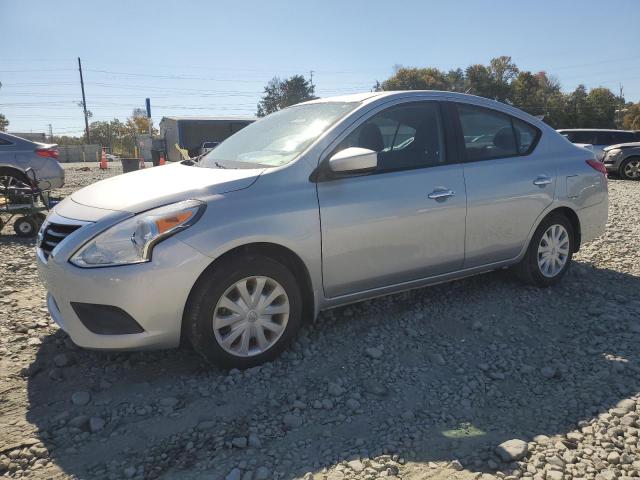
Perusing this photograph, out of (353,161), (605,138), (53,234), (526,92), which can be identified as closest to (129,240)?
(53,234)

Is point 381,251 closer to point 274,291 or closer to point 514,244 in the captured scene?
point 274,291

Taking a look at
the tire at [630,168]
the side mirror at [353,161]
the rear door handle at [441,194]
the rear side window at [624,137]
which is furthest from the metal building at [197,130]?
the side mirror at [353,161]

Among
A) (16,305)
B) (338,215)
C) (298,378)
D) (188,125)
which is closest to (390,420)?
(298,378)

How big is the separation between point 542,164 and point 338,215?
214cm

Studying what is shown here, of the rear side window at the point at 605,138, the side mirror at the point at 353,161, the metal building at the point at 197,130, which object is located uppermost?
the metal building at the point at 197,130

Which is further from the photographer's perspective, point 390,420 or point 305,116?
point 305,116

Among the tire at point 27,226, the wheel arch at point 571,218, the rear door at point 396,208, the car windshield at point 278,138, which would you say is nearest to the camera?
the rear door at point 396,208

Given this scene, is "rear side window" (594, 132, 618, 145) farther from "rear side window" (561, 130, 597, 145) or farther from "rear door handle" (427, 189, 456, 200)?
"rear door handle" (427, 189, 456, 200)

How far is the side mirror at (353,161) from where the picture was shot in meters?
3.18

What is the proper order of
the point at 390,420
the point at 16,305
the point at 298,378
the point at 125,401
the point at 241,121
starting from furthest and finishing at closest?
the point at 241,121 < the point at 16,305 < the point at 298,378 < the point at 125,401 < the point at 390,420

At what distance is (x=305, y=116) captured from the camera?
12.8 feet

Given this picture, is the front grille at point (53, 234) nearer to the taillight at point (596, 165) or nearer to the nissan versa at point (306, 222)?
the nissan versa at point (306, 222)

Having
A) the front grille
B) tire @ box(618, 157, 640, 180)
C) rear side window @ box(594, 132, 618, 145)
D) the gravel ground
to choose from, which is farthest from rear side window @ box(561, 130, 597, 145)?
the front grille

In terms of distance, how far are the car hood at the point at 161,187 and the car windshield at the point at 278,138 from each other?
0.23m
